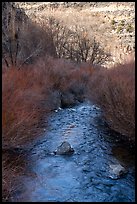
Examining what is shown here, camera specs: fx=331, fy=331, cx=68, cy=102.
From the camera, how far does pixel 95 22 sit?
33969 mm

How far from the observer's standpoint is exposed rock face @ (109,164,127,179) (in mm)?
10484

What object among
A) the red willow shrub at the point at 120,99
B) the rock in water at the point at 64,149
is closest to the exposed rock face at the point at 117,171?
the rock in water at the point at 64,149

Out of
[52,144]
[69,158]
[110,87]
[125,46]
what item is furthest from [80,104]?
[125,46]

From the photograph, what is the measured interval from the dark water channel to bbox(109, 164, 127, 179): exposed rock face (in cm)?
8

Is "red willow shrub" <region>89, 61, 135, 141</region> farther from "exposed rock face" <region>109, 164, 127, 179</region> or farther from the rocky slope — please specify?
the rocky slope

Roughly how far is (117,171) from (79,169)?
1278mm

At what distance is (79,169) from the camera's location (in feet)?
36.3

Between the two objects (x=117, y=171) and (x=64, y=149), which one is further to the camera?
(x=64, y=149)

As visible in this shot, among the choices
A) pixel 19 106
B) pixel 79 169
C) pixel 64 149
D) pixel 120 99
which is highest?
pixel 120 99

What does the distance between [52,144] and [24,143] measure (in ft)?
3.75

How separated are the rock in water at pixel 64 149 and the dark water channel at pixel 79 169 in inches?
7.7

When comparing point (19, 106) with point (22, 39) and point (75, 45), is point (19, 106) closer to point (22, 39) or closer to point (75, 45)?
point (22, 39)

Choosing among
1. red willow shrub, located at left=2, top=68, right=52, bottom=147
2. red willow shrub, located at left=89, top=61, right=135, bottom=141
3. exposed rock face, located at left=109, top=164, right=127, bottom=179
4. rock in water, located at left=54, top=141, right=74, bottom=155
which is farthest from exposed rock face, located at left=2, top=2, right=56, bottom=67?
exposed rock face, located at left=109, top=164, right=127, bottom=179

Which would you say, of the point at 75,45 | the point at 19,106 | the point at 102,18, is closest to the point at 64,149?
the point at 19,106
